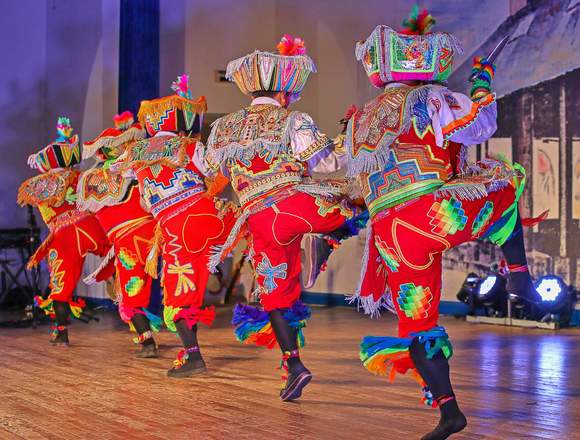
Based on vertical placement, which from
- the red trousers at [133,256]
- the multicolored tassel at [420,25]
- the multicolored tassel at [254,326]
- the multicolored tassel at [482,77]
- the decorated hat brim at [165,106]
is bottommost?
the multicolored tassel at [254,326]

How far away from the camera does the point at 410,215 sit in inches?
140

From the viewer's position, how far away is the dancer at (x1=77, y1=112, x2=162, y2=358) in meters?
6.22

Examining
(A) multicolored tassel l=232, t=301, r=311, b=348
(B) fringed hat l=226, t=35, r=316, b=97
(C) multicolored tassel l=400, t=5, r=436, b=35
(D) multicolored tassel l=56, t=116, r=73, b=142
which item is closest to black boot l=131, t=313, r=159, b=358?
(A) multicolored tassel l=232, t=301, r=311, b=348

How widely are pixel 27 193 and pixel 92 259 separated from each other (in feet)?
11.7

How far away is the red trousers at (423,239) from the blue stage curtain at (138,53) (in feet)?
19.4

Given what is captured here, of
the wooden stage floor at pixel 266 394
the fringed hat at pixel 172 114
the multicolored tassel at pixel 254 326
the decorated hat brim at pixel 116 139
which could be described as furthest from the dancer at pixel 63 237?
the multicolored tassel at pixel 254 326

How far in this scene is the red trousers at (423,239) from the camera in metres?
3.53

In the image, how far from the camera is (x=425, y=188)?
3561 mm

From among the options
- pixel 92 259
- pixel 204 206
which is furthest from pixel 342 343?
pixel 92 259

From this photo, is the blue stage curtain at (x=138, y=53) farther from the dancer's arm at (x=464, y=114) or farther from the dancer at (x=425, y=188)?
the dancer's arm at (x=464, y=114)

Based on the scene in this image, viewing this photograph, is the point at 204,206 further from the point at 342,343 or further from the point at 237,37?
the point at 237,37

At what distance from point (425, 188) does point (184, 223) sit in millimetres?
2158

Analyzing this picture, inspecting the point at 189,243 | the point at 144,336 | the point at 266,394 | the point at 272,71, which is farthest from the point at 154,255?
the point at 272,71

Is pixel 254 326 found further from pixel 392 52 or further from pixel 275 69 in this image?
pixel 392 52
